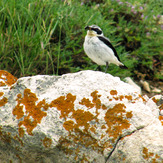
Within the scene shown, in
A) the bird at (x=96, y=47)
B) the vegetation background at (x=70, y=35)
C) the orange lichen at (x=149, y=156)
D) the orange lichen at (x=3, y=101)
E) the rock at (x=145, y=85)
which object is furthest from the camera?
the rock at (x=145, y=85)

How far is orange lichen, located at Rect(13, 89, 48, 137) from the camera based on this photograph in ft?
7.57

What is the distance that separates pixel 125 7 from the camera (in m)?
6.66

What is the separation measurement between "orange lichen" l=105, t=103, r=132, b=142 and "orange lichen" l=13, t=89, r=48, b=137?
0.62m

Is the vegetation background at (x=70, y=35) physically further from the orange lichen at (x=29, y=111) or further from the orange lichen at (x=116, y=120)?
the orange lichen at (x=116, y=120)

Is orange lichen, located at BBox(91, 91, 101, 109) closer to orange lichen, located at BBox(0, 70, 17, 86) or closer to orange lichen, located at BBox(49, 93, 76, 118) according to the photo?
orange lichen, located at BBox(49, 93, 76, 118)

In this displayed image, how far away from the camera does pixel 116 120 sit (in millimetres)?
2303

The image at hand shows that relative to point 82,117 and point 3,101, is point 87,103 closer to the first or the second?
point 82,117

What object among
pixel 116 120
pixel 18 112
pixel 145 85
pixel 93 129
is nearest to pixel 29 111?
pixel 18 112

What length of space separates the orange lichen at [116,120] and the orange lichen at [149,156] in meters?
0.28

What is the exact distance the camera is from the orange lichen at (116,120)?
88.3 inches

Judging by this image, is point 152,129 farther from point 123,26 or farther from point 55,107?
point 123,26

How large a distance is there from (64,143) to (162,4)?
7118mm

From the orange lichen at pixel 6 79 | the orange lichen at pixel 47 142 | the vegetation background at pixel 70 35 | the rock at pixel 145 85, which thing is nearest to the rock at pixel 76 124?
the orange lichen at pixel 47 142

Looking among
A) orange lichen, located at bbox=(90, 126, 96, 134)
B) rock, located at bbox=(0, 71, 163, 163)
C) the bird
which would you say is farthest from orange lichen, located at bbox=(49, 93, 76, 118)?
the bird
